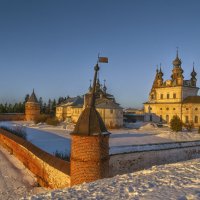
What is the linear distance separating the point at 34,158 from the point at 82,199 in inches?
384

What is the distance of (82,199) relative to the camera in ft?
15.5

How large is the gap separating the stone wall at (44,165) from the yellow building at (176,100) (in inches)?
1203

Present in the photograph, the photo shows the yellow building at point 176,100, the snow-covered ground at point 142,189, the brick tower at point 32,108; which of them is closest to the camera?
the snow-covered ground at point 142,189

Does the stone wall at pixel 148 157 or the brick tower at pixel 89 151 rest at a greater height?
the brick tower at pixel 89 151

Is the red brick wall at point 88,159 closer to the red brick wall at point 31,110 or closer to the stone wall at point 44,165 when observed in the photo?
the stone wall at point 44,165

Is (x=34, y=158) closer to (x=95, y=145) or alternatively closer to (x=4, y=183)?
(x=4, y=183)

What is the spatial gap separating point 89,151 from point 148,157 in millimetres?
5183

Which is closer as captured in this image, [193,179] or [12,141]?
[193,179]

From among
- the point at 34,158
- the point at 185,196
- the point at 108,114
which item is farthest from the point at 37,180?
the point at 108,114

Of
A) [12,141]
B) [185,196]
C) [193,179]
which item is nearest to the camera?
[185,196]

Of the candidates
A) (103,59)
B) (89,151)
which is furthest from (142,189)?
(103,59)

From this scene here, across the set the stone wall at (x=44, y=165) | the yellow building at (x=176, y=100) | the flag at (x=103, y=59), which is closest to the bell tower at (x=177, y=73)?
the yellow building at (x=176, y=100)

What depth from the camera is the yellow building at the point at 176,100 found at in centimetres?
4197

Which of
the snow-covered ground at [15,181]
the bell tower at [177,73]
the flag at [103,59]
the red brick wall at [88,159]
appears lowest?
the snow-covered ground at [15,181]
